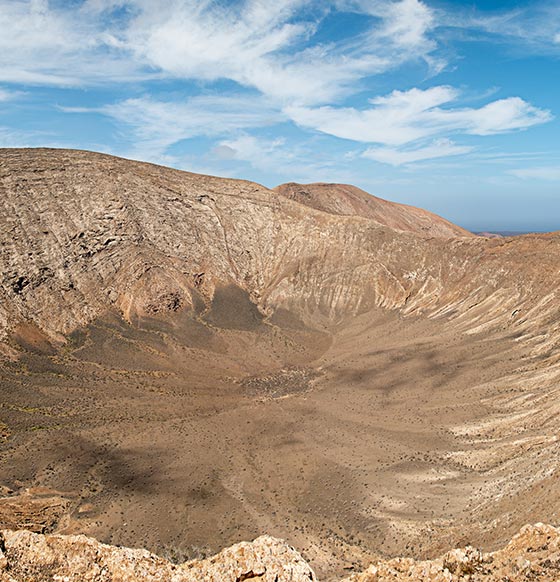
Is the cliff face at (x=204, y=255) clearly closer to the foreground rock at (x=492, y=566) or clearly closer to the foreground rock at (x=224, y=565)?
the foreground rock at (x=492, y=566)

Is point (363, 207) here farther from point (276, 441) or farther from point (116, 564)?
point (116, 564)

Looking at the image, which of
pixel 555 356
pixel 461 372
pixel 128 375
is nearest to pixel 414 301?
pixel 461 372

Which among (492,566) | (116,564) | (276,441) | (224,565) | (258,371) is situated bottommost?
(276,441)

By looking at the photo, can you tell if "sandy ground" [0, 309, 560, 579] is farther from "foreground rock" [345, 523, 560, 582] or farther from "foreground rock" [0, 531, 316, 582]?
"foreground rock" [0, 531, 316, 582]

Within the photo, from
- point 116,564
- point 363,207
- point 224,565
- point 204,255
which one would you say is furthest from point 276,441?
point 363,207

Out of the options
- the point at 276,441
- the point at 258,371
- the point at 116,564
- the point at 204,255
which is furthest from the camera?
the point at 204,255

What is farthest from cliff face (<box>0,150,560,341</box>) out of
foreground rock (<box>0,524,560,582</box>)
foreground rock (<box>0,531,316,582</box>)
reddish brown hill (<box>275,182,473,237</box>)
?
foreground rock (<box>0,531,316,582</box>)
